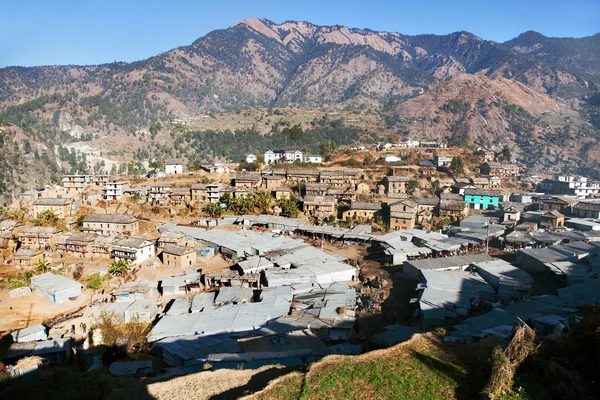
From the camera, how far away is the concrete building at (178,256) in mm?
32312

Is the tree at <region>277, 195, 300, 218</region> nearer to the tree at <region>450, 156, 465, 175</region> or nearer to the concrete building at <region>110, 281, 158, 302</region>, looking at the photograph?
the concrete building at <region>110, 281, 158, 302</region>

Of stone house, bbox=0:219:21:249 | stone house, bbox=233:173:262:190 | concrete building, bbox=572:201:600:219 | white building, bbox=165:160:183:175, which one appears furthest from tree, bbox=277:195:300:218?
concrete building, bbox=572:201:600:219

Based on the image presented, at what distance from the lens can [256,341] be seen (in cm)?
1780

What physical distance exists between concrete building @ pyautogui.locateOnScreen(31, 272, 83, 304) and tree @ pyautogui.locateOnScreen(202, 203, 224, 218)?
15.8 m

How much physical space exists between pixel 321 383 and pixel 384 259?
23.0 m

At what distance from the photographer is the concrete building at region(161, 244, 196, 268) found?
106ft

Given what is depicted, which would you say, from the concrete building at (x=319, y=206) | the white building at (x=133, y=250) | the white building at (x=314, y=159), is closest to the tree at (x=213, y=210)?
the concrete building at (x=319, y=206)

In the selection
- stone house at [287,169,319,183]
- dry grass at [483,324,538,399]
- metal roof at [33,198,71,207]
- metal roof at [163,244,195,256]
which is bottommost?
metal roof at [163,244,195,256]

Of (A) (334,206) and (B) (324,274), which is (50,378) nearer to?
(B) (324,274)

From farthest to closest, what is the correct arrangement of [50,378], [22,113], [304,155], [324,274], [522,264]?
[22,113] < [304,155] < [522,264] < [324,274] < [50,378]

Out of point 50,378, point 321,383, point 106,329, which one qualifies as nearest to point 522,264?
point 321,383

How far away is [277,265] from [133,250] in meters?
11.7

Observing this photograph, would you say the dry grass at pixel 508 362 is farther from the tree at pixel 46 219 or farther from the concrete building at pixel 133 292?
the tree at pixel 46 219

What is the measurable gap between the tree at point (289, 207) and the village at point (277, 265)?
0.19 m
